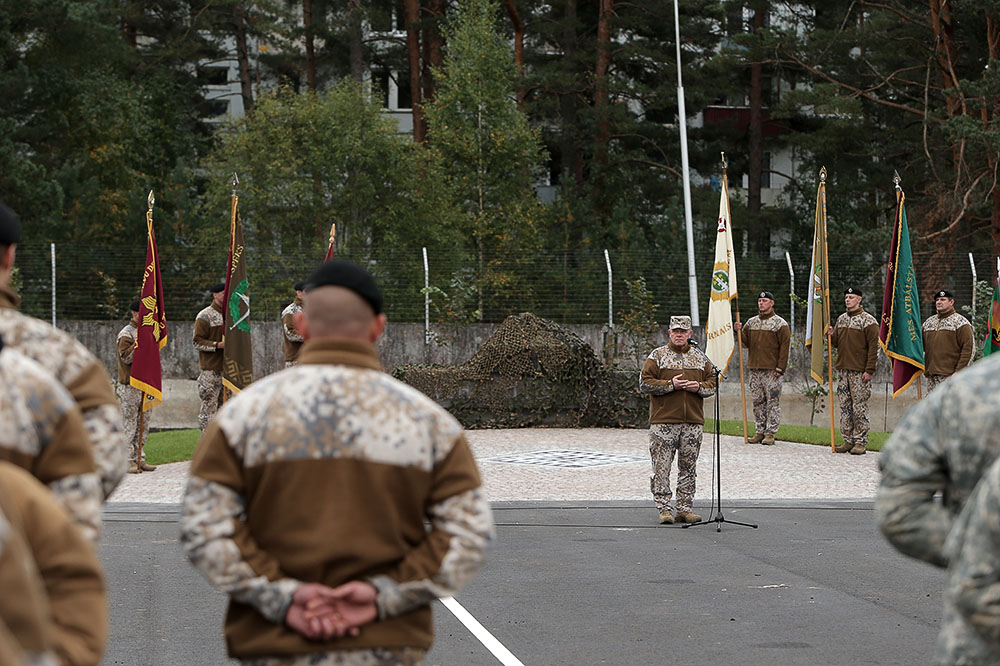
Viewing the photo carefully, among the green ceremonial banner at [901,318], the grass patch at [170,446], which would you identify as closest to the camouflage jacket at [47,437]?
the grass patch at [170,446]

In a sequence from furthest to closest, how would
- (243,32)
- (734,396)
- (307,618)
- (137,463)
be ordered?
(243,32) < (734,396) < (137,463) < (307,618)

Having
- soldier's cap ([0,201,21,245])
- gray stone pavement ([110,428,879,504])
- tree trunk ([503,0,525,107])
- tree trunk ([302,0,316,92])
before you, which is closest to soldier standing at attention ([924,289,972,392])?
gray stone pavement ([110,428,879,504])

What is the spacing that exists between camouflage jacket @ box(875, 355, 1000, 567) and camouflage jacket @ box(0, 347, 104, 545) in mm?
2155

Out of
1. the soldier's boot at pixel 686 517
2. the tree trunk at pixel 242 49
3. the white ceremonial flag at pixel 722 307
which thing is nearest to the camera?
the soldier's boot at pixel 686 517

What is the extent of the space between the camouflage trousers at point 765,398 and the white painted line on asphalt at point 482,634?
42.4 feet

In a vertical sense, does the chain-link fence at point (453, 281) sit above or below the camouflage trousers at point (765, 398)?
above

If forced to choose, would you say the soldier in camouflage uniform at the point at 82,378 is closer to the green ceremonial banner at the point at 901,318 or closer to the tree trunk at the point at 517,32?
the green ceremonial banner at the point at 901,318

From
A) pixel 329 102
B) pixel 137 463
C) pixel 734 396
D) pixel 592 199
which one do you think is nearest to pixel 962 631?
pixel 137 463

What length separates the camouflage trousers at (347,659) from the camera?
4070 mm

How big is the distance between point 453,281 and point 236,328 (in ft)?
38.6

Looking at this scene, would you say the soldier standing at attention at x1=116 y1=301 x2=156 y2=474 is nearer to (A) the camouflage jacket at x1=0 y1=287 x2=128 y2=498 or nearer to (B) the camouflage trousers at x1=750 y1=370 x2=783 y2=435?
(B) the camouflage trousers at x1=750 y1=370 x2=783 y2=435

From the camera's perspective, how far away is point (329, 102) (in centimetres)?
3591

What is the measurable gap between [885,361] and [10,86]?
69.3 ft

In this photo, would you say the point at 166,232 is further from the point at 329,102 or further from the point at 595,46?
the point at 595,46
